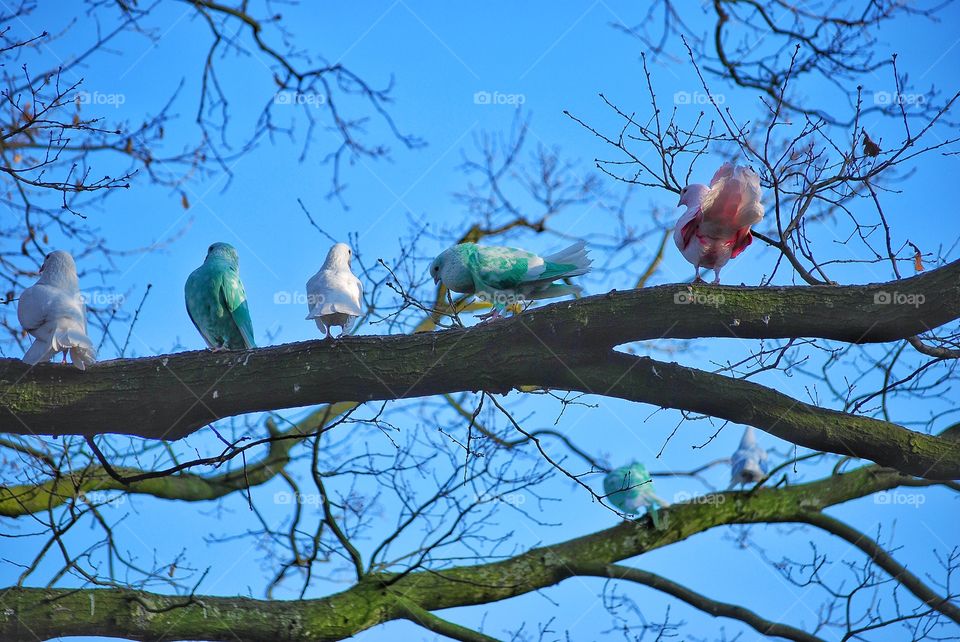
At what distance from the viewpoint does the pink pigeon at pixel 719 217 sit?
151 inches

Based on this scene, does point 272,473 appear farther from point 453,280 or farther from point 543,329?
point 543,329

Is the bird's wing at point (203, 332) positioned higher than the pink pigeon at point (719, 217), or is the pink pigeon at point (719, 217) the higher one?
the bird's wing at point (203, 332)

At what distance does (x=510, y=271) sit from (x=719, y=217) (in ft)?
3.50

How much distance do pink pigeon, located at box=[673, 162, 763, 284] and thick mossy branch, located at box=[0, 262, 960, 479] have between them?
1.50 feet

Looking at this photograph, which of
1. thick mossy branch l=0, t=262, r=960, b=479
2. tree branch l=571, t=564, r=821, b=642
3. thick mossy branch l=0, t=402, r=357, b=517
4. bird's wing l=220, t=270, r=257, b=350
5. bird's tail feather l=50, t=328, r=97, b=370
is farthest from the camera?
thick mossy branch l=0, t=402, r=357, b=517

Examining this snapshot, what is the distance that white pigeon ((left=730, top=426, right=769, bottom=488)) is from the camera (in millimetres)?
6402

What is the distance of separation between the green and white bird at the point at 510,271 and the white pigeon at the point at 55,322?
1.78 meters

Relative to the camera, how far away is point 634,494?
18.8 feet

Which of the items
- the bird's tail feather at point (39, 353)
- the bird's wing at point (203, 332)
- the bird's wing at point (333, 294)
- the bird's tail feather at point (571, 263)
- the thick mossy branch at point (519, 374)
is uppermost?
the bird's wing at point (203, 332)

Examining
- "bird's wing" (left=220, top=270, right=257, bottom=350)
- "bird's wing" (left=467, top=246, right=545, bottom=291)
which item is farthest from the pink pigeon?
"bird's wing" (left=220, top=270, right=257, bottom=350)

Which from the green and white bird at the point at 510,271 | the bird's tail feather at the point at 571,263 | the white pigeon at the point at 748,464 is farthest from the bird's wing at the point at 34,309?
the white pigeon at the point at 748,464

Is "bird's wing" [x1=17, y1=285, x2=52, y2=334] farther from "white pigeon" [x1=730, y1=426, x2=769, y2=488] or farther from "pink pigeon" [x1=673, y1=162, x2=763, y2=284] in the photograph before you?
"white pigeon" [x1=730, y1=426, x2=769, y2=488]

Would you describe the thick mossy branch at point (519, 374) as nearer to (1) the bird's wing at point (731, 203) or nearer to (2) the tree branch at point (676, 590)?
(1) the bird's wing at point (731, 203)

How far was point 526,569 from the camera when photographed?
5098mm
